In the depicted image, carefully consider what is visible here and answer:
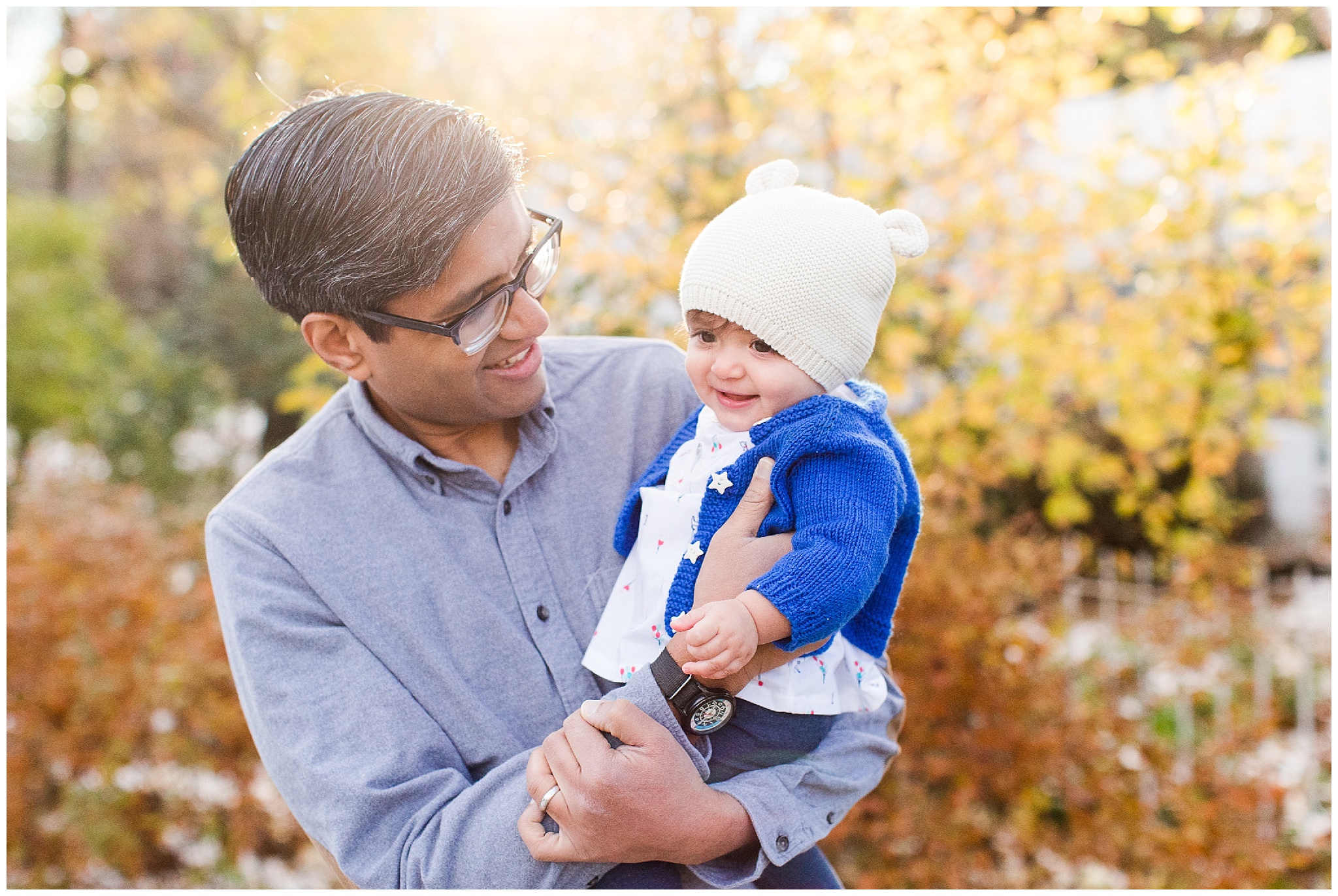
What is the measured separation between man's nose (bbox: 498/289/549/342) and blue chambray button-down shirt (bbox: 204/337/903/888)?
0.75 feet

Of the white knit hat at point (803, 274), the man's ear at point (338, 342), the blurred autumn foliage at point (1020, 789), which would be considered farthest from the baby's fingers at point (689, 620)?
the blurred autumn foliage at point (1020, 789)

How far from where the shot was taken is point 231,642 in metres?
1.76

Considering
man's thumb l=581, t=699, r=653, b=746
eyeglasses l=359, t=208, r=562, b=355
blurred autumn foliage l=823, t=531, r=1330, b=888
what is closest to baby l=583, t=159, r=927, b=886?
man's thumb l=581, t=699, r=653, b=746

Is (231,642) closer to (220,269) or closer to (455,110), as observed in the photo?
(455,110)

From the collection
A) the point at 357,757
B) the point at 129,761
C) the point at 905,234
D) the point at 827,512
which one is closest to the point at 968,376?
the point at 905,234

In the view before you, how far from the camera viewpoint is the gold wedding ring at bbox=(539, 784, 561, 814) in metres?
1.54

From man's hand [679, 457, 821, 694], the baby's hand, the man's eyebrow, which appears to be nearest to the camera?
the baby's hand

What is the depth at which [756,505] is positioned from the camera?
1.66 meters

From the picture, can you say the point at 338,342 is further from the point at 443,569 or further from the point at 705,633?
the point at 705,633

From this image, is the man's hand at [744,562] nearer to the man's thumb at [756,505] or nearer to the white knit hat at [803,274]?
the man's thumb at [756,505]

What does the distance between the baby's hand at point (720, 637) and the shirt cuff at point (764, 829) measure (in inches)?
10.9

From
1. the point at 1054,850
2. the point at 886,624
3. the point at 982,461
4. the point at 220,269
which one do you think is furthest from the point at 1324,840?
the point at 220,269

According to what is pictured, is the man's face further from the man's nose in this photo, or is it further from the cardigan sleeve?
the cardigan sleeve

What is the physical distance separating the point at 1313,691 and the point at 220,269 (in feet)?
35.0
